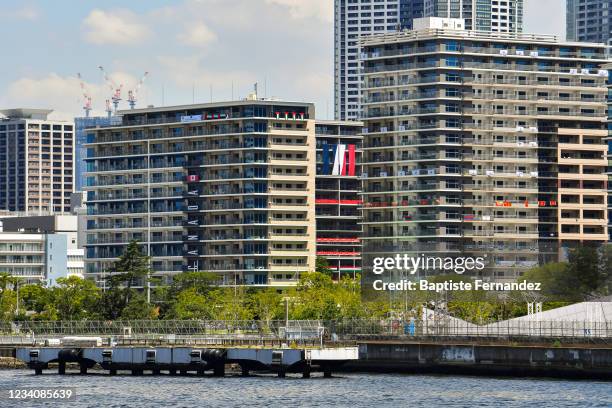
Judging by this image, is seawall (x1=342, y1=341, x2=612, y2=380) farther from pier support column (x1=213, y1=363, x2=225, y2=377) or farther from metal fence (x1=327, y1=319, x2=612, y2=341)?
pier support column (x1=213, y1=363, x2=225, y2=377)

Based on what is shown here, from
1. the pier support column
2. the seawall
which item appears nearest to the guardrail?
the seawall

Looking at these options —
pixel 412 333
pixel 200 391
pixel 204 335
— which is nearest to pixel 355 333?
pixel 412 333

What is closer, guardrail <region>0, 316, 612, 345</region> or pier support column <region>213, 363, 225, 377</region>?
pier support column <region>213, 363, 225, 377</region>

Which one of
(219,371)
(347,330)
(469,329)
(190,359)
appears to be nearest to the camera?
(190,359)

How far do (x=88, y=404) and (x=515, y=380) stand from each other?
44051 millimetres

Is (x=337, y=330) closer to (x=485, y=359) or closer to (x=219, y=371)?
(x=485, y=359)

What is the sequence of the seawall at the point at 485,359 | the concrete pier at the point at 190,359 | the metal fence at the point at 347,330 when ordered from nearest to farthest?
the concrete pier at the point at 190,359
the seawall at the point at 485,359
the metal fence at the point at 347,330

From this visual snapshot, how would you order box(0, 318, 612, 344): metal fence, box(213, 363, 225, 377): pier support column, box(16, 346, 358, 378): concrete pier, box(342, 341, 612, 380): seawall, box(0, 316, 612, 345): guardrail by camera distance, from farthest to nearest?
1. box(0, 318, 612, 344): metal fence
2. box(0, 316, 612, 345): guardrail
3. box(213, 363, 225, 377): pier support column
4. box(342, 341, 612, 380): seawall
5. box(16, 346, 358, 378): concrete pier

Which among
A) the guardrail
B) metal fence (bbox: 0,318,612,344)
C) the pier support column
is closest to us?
the pier support column

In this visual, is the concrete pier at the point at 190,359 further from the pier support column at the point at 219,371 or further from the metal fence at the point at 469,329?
the metal fence at the point at 469,329

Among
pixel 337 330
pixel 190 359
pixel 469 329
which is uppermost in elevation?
pixel 469 329

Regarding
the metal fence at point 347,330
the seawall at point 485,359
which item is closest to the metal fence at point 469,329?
the metal fence at point 347,330

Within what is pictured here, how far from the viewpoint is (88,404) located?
387ft

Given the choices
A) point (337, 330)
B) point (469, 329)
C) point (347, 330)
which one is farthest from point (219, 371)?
point (469, 329)
